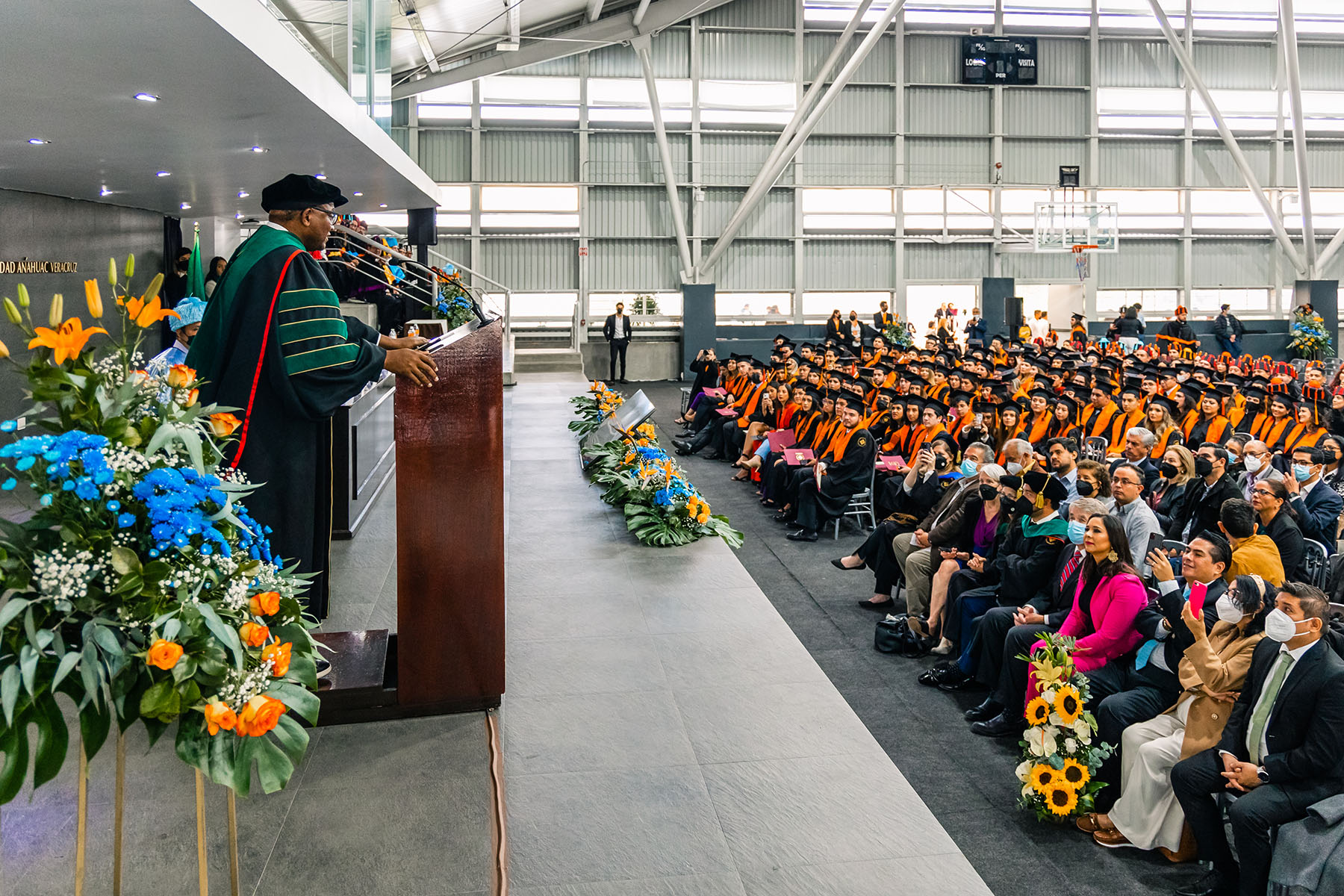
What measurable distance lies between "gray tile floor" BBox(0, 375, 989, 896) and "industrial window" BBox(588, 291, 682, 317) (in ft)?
66.5

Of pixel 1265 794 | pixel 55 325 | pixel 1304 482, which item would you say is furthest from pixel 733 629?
pixel 1304 482

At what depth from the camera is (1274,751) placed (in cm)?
375

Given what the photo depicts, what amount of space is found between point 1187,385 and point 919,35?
15.6 metres

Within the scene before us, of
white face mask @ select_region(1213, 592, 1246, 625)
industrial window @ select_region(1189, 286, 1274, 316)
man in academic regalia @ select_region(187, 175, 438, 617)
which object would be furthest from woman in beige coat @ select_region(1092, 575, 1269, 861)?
industrial window @ select_region(1189, 286, 1274, 316)

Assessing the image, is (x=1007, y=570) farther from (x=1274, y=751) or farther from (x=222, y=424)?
(x=222, y=424)

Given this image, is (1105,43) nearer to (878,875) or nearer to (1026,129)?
(1026,129)

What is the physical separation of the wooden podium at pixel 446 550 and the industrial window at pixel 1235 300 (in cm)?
2701

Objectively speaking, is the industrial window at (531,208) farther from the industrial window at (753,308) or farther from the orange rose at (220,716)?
the orange rose at (220,716)

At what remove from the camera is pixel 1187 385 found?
39.6 ft

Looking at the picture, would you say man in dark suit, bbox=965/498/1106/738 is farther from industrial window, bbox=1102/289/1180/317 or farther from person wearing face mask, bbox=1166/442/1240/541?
industrial window, bbox=1102/289/1180/317

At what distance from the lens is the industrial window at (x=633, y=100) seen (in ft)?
78.8

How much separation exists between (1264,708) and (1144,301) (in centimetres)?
2499

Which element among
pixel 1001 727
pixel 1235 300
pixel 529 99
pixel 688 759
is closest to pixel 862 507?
pixel 1001 727

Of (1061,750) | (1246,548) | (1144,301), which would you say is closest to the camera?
(1061,750)
